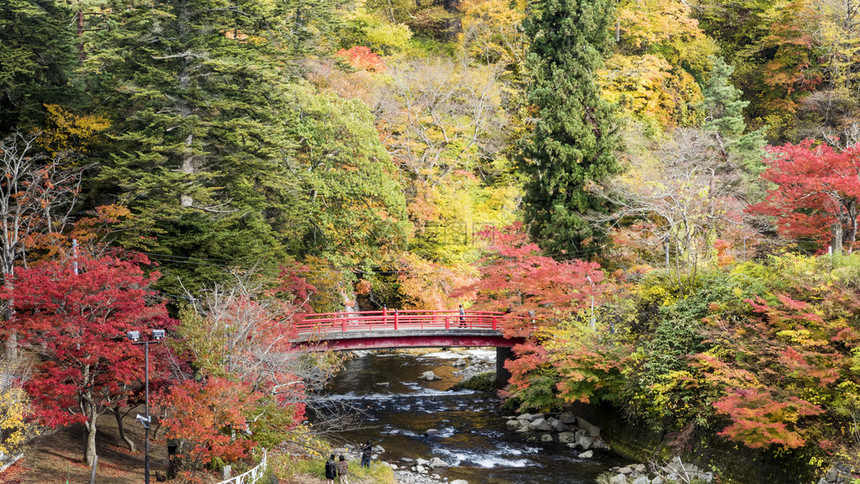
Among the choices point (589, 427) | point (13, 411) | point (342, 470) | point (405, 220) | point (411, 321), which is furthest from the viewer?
point (405, 220)

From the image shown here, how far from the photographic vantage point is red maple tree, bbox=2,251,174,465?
19.7 m

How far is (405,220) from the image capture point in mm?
35406

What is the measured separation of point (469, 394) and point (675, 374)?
1481 cm

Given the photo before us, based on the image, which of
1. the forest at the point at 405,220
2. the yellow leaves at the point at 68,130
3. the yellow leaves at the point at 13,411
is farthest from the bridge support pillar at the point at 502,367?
the yellow leaves at the point at 13,411

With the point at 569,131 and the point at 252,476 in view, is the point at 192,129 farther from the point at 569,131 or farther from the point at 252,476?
the point at 569,131

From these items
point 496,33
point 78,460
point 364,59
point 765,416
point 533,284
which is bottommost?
point 78,460

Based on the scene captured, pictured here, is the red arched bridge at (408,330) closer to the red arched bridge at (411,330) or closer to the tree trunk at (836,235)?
the red arched bridge at (411,330)

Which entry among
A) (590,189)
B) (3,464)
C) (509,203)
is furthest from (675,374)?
(509,203)

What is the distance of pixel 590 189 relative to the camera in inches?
1280

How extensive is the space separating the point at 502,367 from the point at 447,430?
264 inches

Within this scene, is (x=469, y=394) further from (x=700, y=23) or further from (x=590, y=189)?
(x=700, y=23)

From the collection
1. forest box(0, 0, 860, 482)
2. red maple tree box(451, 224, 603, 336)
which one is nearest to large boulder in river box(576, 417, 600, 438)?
forest box(0, 0, 860, 482)

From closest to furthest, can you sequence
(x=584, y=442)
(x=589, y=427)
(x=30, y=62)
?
(x=584, y=442)
(x=589, y=427)
(x=30, y=62)

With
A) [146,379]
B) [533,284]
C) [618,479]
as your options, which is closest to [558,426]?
[533,284]
